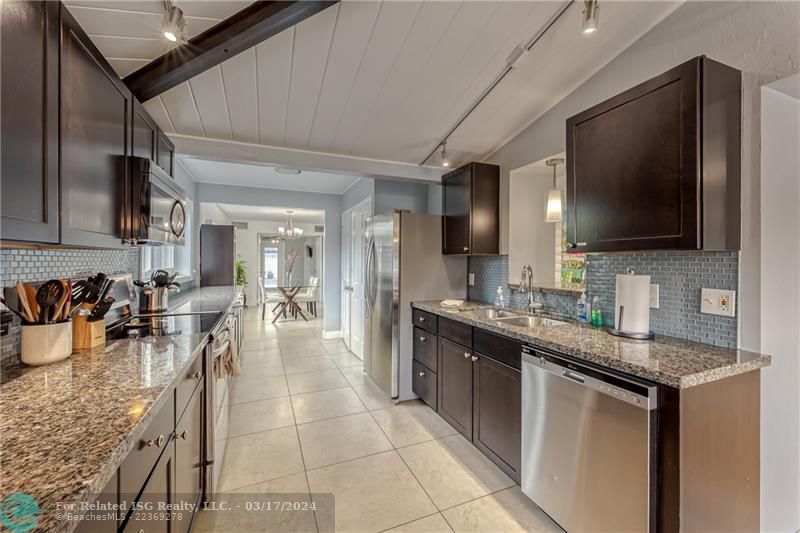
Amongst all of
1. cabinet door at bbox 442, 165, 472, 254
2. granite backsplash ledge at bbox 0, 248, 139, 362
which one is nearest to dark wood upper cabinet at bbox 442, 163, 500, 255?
cabinet door at bbox 442, 165, 472, 254

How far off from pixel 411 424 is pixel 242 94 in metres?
2.71

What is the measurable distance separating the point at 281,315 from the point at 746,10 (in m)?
7.91

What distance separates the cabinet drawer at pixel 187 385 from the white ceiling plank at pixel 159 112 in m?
1.64

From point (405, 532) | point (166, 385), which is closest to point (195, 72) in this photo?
point (166, 385)

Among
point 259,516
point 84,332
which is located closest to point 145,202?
point 84,332

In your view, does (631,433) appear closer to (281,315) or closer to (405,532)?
(405,532)

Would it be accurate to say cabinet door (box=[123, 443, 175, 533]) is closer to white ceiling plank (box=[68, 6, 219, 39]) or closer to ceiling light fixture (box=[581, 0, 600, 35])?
white ceiling plank (box=[68, 6, 219, 39])

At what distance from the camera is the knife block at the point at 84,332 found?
1398 millimetres

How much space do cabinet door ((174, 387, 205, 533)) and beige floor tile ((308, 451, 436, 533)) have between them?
642 mm

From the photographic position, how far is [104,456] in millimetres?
690

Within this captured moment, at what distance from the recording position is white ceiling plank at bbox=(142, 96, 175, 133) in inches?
84.2

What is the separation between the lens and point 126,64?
1.73 m

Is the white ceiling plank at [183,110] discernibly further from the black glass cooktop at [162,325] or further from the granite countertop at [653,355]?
the granite countertop at [653,355]

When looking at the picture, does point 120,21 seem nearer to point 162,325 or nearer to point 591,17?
point 162,325
